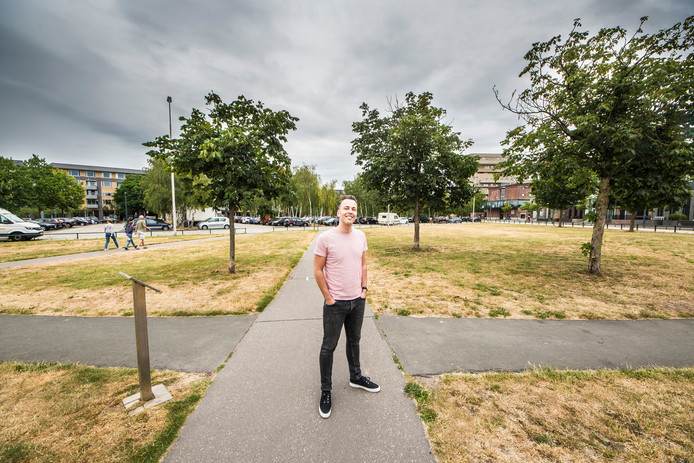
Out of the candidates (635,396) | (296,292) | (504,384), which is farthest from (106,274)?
(635,396)

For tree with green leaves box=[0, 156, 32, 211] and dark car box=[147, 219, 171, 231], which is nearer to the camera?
dark car box=[147, 219, 171, 231]

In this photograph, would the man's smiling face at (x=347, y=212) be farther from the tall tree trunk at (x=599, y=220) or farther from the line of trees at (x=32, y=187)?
the line of trees at (x=32, y=187)

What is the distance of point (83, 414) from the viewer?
2629mm

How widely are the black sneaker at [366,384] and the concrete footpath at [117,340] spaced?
1830 millimetres

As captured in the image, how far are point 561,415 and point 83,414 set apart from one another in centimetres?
463

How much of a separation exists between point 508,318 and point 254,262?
910 cm

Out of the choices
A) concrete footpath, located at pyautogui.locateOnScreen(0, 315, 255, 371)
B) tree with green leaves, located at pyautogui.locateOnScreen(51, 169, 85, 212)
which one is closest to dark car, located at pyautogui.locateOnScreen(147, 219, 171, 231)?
tree with green leaves, located at pyautogui.locateOnScreen(51, 169, 85, 212)

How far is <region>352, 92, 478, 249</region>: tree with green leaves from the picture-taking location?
12.0 metres

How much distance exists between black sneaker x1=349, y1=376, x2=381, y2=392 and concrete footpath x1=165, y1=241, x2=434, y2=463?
7cm

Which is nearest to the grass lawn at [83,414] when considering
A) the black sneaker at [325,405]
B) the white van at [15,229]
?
the black sneaker at [325,405]

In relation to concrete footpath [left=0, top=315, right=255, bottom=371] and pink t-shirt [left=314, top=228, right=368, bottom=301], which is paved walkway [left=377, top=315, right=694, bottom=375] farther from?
concrete footpath [left=0, top=315, right=255, bottom=371]

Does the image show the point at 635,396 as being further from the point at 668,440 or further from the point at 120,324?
the point at 120,324

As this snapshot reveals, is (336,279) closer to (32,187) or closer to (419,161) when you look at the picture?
(419,161)

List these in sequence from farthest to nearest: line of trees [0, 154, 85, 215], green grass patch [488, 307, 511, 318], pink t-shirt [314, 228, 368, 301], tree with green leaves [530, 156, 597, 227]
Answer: line of trees [0, 154, 85, 215]
tree with green leaves [530, 156, 597, 227]
green grass patch [488, 307, 511, 318]
pink t-shirt [314, 228, 368, 301]
